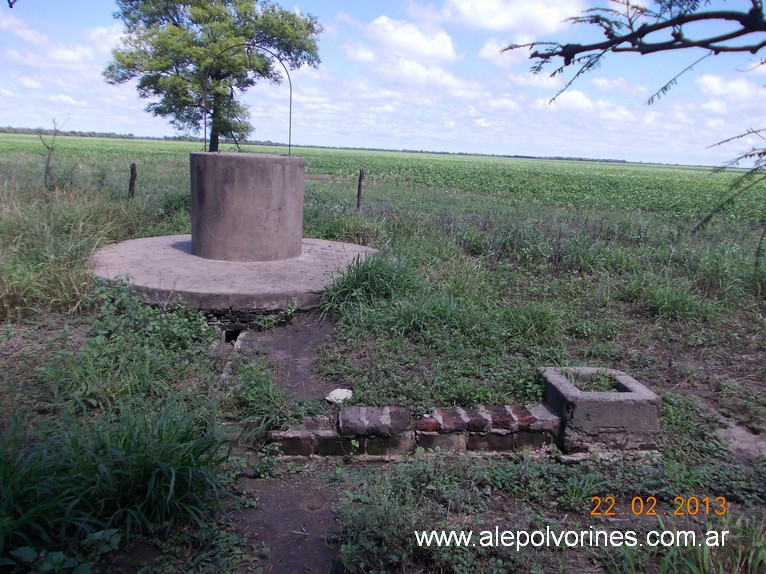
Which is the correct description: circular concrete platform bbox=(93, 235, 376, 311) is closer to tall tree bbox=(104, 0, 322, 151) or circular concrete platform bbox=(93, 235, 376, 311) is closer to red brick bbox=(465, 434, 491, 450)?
red brick bbox=(465, 434, 491, 450)

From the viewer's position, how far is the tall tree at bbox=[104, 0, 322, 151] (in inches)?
878

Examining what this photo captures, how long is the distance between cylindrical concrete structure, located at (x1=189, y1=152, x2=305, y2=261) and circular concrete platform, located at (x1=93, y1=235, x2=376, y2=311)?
0.16m

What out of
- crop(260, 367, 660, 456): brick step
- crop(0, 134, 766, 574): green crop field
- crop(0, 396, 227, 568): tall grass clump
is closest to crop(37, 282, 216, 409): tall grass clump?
crop(0, 134, 766, 574): green crop field

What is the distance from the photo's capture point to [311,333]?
5.02 metres

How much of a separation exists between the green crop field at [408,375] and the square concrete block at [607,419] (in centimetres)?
15

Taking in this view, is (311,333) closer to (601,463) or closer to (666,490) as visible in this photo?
(601,463)

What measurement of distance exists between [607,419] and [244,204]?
4.06m

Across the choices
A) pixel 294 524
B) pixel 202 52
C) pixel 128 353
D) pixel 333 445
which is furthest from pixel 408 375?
pixel 202 52

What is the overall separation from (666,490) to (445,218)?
6.98 meters

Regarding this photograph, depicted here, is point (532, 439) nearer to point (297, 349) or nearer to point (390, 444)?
point (390, 444)

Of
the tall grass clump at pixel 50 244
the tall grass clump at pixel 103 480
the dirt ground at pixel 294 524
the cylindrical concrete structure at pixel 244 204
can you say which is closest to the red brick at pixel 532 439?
the dirt ground at pixel 294 524

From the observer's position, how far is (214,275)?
5.48m

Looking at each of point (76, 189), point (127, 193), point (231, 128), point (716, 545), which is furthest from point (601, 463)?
point (231, 128)

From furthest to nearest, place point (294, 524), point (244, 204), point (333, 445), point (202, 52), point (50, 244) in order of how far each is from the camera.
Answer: point (202, 52) → point (244, 204) → point (50, 244) → point (333, 445) → point (294, 524)
